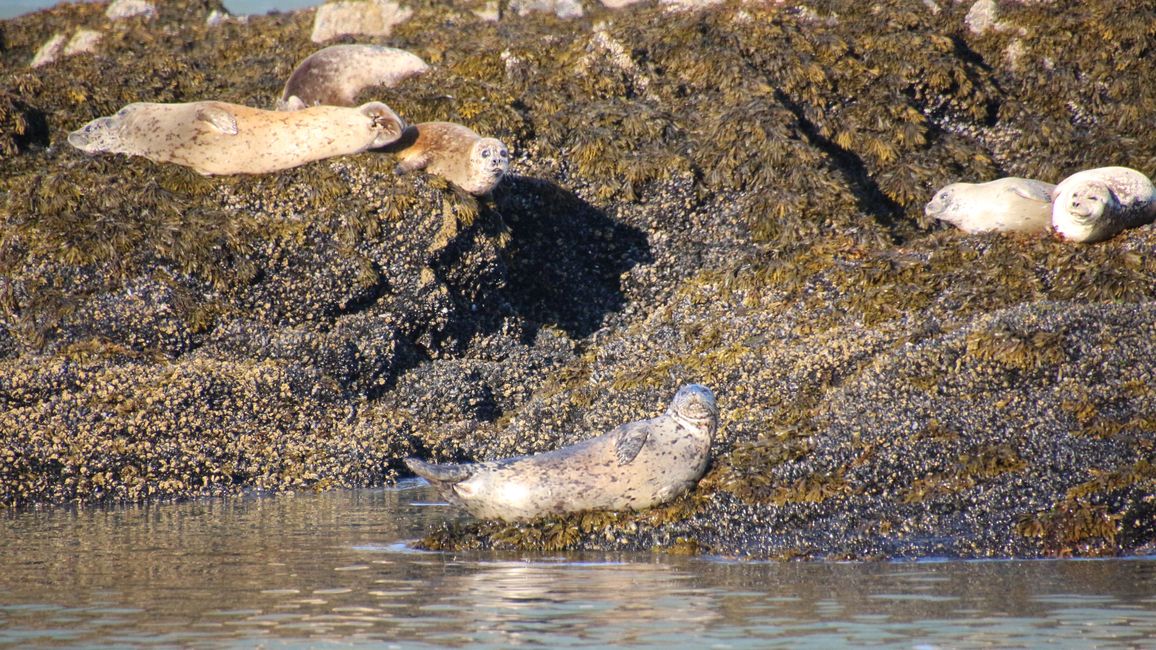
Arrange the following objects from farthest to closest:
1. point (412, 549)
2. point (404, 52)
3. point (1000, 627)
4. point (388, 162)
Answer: point (404, 52)
point (388, 162)
point (412, 549)
point (1000, 627)

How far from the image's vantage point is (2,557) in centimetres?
623

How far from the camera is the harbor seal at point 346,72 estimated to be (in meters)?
13.1

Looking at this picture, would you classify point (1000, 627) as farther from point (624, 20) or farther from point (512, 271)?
point (624, 20)

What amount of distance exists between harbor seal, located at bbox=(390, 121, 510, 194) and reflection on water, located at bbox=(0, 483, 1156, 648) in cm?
450

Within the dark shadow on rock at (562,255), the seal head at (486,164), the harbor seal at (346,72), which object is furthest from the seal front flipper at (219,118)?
the dark shadow on rock at (562,255)

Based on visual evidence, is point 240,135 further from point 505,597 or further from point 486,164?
point 505,597

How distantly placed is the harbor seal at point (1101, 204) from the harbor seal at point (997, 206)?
19 centimetres

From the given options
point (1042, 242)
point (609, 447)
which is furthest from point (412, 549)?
point (1042, 242)

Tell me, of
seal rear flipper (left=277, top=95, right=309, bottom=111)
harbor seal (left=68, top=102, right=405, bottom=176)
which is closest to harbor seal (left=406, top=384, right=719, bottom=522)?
harbor seal (left=68, top=102, right=405, bottom=176)

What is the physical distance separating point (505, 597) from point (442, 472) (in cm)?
180

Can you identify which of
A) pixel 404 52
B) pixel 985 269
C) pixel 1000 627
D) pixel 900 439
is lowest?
pixel 1000 627

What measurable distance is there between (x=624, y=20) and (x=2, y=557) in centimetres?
1046

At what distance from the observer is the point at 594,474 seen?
6.89 meters

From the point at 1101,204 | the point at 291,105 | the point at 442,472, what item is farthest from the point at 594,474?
the point at 291,105
